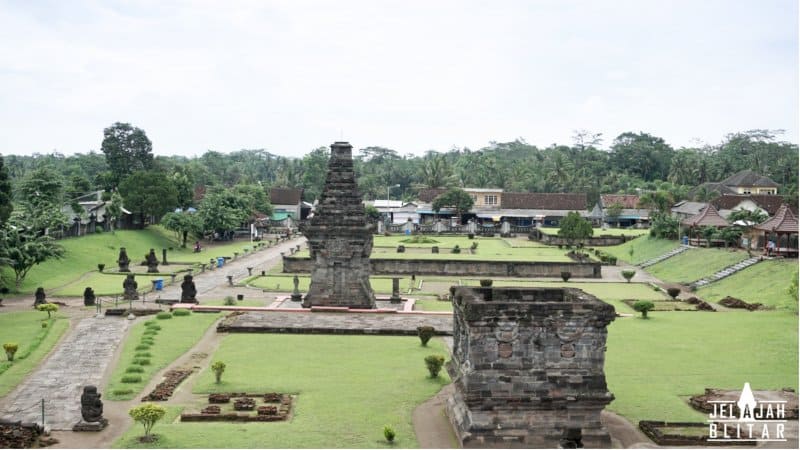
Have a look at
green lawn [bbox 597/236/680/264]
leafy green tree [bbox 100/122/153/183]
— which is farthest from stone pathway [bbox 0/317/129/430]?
leafy green tree [bbox 100/122/153/183]

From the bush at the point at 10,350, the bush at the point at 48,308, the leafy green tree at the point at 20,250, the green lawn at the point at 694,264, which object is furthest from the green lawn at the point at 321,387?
the green lawn at the point at 694,264

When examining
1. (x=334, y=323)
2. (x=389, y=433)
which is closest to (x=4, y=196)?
(x=334, y=323)

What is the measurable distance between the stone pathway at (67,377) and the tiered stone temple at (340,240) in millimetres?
9002

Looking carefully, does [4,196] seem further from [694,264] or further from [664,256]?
[664,256]

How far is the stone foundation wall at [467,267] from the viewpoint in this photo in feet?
186

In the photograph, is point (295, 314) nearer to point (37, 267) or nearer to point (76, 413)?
point (76, 413)

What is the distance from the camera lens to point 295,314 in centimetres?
3734

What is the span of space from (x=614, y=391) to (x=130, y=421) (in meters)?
13.5

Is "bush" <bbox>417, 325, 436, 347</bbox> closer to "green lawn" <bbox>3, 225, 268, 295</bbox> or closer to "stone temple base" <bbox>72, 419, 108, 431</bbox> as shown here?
"stone temple base" <bbox>72, 419, 108, 431</bbox>

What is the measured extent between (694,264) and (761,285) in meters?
11.7

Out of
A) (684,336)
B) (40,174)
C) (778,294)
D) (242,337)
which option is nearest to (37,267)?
(40,174)

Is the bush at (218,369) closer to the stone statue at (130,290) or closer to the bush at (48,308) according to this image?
the bush at (48,308)

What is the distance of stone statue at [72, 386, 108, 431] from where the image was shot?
65.8 feet

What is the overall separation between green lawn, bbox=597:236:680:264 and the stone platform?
35146 mm
